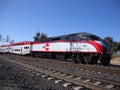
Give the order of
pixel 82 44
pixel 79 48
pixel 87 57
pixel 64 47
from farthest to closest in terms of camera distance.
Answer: pixel 64 47 → pixel 79 48 → pixel 82 44 → pixel 87 57

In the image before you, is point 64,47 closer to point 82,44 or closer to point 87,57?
point 82,44

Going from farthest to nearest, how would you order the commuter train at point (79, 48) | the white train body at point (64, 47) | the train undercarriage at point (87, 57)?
the white train body at point (64, 47) → the train undercarriage at point (87, 57) → the commuter train at point (79, 48)

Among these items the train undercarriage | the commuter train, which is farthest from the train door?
the train undercarriage

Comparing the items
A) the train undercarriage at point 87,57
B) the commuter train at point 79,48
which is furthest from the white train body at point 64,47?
the train undercarriage at point 87,57

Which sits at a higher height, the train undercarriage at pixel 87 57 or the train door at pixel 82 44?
the train door at pixel 82 44

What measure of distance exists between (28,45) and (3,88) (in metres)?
27.4

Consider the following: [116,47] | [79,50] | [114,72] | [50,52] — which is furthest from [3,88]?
[116,47]

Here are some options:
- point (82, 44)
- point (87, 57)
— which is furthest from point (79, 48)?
point (87, 57)

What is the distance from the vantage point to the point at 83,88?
7336mm

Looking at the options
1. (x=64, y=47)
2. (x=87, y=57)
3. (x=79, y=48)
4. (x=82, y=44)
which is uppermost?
(x=82, y=44)

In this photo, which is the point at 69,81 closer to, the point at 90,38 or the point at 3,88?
the point at 3,88

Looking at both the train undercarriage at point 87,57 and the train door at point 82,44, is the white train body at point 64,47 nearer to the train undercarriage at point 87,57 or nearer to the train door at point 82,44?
the train door at point 82,44

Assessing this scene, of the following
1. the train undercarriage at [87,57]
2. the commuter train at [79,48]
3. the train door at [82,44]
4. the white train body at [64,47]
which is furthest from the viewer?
the train door at [82,44]

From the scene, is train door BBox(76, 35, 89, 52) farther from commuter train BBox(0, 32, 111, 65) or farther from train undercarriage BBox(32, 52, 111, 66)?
train undercarriage BBox(32, 52, 111, 66)
